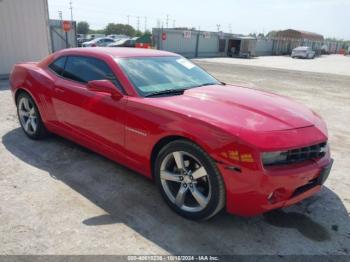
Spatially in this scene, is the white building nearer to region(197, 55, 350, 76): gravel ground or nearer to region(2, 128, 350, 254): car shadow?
region(2, 128, 350, 254): car shadow

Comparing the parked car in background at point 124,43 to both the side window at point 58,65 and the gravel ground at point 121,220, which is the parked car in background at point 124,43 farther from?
the gravel ground at point 121,220

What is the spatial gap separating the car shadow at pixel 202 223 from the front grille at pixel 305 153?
2.26 feet

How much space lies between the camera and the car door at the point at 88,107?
3.29 metres

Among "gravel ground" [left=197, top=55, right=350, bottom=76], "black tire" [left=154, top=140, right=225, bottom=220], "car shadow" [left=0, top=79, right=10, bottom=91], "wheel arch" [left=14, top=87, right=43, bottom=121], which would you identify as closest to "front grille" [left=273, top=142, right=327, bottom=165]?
"black tire" [left=154, top=140, right=225, bottom=220]

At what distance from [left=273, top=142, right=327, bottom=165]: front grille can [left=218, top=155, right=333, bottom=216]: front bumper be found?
0.05 metres

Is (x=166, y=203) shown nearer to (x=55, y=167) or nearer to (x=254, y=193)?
(x=254, y=193)

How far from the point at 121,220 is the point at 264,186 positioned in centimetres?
133

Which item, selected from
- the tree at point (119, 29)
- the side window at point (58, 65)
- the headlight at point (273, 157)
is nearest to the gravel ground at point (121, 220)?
the headlight at point (273, 157)

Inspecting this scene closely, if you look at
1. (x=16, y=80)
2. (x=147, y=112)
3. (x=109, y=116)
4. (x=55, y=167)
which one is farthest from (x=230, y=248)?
(x=16, y=80)

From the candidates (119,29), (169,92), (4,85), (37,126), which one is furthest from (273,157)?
(119,29)

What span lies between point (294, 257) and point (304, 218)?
0.63 metres

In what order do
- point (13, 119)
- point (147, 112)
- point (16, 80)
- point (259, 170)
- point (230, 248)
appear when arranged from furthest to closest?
point (13, 119) → point (16, 80) → point (147, 112) → point (230, 248) → point (259, 170)

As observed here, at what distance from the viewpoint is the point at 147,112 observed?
2.96 meters

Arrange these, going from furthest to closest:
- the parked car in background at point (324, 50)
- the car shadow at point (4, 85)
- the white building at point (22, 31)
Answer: the parked car in background at point (324, 50)
the white building at point (22, 31)
the car shadow at point (4, 85)
